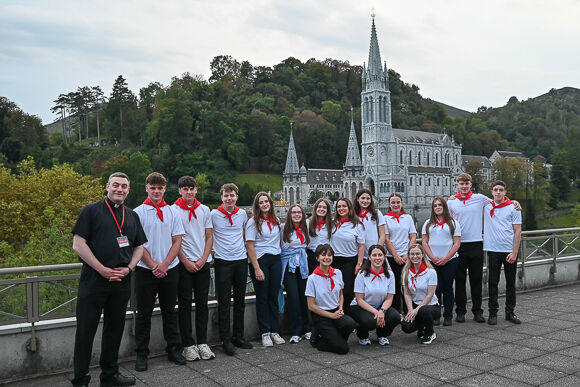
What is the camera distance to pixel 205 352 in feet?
21.8

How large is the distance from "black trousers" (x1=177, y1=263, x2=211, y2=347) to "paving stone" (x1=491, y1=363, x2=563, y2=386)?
3.58 m

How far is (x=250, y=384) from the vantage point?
18.6ft

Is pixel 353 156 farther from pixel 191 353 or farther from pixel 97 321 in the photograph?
pixel 97 321

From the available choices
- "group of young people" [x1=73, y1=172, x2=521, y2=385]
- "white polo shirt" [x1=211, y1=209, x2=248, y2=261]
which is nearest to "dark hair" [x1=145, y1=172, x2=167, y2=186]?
"group of young people" [x1=73, y1=172, x2=521, y2=385]

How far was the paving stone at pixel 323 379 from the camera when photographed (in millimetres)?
5633

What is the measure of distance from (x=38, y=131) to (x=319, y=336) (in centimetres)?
8394

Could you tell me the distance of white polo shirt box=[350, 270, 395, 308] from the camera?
7180 millimetres

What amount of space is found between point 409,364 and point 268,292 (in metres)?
2.21

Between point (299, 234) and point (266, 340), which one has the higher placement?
point (299, 234)

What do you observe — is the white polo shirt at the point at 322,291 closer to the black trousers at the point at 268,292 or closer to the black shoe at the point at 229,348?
the black trousers at the point at 268,292

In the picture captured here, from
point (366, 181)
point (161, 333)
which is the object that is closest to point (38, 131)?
point (366, 181)

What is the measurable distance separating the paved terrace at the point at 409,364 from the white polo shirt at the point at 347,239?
126 cm

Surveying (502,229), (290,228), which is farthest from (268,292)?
(502,229)

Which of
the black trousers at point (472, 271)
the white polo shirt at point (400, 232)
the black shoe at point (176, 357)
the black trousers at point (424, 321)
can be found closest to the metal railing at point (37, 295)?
the black shoe at point (176, 357)
